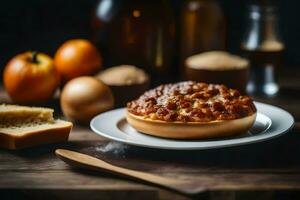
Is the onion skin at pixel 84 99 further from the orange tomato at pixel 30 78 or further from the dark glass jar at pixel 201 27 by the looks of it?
the dark glass jar at pixel 201 27

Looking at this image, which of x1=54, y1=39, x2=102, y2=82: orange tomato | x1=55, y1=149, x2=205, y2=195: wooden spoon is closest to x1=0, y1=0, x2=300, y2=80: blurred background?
x1=54, y1=39, x2=102, y2=82: orange tomato

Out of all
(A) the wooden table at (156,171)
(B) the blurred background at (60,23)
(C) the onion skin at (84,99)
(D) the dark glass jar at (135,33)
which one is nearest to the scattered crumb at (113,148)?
(A) the wooden table at (156,171)

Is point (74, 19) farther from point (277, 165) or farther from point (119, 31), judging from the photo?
point (277, 165)

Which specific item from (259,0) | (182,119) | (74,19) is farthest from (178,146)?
(74,19)

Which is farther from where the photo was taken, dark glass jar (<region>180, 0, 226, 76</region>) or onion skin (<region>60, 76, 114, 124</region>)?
dark glass jar (<region>180, 0, 226, 76</region>)

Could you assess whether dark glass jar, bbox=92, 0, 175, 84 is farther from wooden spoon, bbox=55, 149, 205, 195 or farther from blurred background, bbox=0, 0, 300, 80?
wooden spoon, bbox=55, 149, 205, 195
